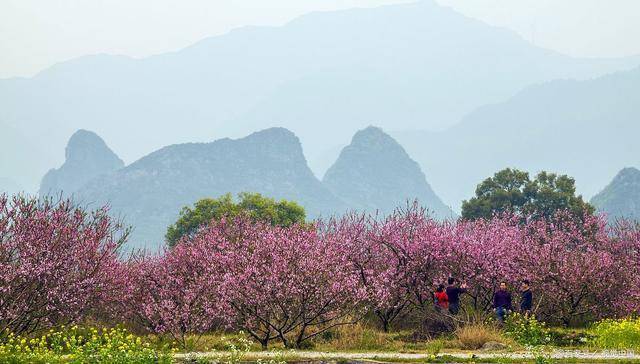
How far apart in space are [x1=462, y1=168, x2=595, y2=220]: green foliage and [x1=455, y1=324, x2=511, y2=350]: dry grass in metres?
41.7

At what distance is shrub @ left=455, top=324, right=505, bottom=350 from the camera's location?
2298 cm

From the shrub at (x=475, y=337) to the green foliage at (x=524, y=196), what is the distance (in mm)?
41755

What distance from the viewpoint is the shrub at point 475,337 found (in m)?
23.0

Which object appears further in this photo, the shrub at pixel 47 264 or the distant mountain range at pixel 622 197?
Answer: the distant mountain range at pixel 622 197

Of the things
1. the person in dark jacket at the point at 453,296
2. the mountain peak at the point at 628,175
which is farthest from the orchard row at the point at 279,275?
the mountain peak at the point at 628,175

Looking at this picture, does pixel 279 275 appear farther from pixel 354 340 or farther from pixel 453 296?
pixel 453 296

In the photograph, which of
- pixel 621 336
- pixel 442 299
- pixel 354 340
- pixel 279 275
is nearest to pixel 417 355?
pixel 354 340

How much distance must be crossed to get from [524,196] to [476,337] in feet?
149

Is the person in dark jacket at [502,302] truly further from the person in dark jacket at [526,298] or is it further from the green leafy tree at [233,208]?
the green leafy tree at [233,208]

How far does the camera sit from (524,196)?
66.2 meters

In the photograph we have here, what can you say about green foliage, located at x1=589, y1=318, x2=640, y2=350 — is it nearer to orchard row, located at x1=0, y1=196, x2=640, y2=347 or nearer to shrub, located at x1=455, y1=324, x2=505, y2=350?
shrub, located at x1=455, y1=324, x2=505, y2=350

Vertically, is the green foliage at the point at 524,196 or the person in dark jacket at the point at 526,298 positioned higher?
the green foliage at the point at 524,196

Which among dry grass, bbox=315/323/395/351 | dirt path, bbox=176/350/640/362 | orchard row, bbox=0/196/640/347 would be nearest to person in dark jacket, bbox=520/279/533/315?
orchard row, bbox=0/196/640/347

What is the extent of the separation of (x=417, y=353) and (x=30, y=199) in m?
13.5
